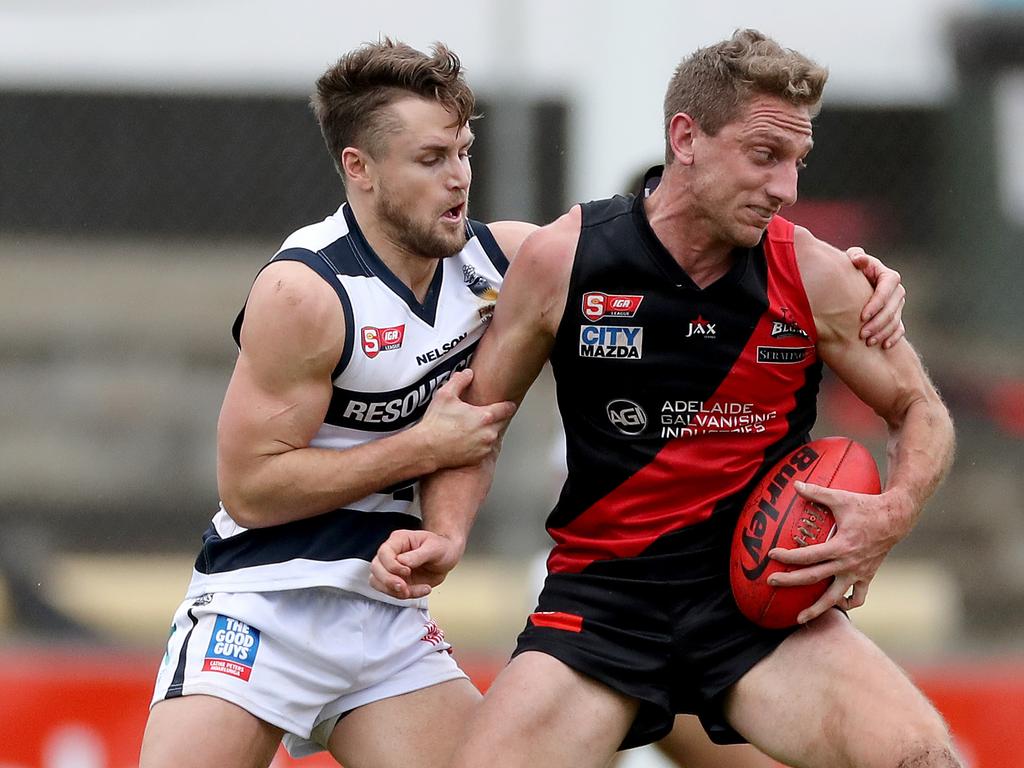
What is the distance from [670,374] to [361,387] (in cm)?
74

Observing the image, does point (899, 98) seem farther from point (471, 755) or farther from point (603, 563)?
point (471, 755)

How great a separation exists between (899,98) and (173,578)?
4098 mm

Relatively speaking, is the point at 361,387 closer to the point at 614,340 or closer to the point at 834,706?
the point at 614,340

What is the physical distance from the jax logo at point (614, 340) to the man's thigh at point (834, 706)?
2.55ft

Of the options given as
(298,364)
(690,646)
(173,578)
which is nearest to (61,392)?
(173,578)

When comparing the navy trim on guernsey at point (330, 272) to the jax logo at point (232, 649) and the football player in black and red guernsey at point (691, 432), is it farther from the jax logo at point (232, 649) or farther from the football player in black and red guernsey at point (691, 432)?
the jax logo at point (232, 649)

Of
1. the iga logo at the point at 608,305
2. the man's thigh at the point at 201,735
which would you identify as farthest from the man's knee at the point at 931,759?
the man's thigh at the point at 201,735

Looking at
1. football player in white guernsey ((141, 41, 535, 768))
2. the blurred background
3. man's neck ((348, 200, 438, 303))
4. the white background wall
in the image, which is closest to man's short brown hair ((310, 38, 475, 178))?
football player in white guernsey ((141, 41, 535, 768))

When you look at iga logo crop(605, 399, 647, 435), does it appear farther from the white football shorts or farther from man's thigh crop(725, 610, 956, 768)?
the white football shorts

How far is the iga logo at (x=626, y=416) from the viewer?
3785mm

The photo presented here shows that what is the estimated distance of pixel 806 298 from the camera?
3.71 metres

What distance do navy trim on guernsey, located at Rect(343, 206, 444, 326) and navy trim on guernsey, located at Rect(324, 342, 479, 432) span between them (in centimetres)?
13

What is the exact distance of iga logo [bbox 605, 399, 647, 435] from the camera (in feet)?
12.4

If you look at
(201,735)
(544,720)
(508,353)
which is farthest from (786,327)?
(201,735)
